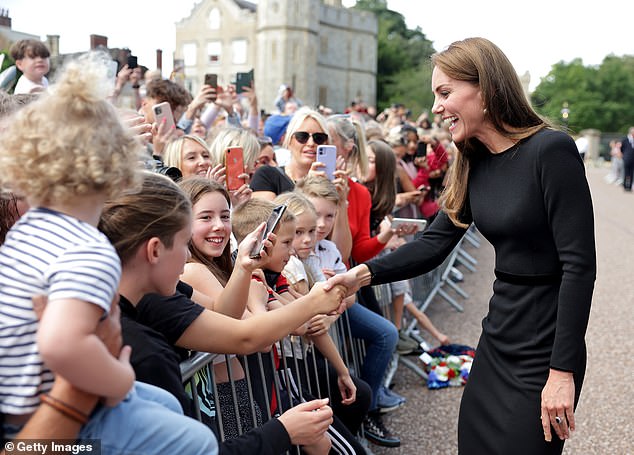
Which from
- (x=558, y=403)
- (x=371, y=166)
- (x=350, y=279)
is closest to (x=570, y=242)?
(x=558, y=403)

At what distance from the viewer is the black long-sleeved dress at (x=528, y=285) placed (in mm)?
2564

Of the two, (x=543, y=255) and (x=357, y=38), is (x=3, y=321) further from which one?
(x=357, y=38)

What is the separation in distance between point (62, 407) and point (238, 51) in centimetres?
6542

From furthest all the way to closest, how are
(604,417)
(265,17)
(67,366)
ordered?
(265,17) < (604,417) < (67,366)

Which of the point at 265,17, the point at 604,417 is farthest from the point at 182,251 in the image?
the point at 265,17

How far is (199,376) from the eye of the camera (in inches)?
101

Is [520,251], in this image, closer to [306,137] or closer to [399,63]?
[306,137]

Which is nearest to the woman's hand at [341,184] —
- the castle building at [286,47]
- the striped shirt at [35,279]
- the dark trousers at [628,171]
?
the striped shirt at [35,279]

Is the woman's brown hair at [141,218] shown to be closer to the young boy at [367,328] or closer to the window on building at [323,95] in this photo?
the young boy at [367,328]

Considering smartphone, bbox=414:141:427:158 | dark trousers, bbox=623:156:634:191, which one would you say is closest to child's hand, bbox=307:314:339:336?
smartphone, bbox=414:141:427:158

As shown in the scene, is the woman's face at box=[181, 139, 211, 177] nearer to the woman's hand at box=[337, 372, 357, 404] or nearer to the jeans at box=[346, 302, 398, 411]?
the jeans at box=[346, 302, 398, 411]

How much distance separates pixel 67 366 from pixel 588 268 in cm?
184

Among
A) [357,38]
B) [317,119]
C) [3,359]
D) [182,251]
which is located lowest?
[3,359]

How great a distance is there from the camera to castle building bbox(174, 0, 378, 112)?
60.9 meters
